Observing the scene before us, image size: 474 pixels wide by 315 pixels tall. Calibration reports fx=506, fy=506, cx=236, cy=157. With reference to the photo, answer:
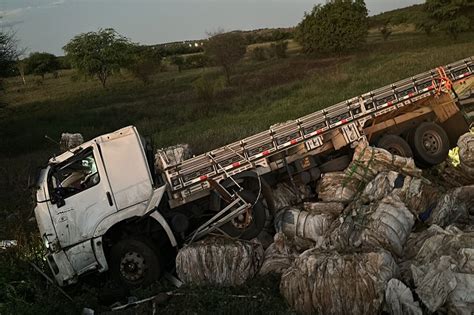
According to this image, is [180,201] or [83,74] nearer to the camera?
[180,201]

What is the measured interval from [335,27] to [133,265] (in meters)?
40.5

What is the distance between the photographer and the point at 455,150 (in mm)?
9039

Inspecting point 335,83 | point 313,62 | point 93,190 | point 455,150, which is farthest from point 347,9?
point 93,190

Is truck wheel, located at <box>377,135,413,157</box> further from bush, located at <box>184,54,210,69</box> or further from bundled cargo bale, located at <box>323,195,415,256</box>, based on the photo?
bush, located at <box>184,54,210,69</box>

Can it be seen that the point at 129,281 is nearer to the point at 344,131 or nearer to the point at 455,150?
the point at 344,131

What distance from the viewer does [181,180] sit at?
26.6 ft

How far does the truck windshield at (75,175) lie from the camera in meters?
7.61

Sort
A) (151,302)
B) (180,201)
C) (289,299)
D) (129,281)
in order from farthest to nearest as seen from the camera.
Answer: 1. (180,201)
2. (129,281)
3. (151,302)
4. (289,299)

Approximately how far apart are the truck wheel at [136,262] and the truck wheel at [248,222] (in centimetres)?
120

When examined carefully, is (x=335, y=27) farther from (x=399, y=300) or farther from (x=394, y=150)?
(x=399, y=300)

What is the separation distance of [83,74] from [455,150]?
46.6m

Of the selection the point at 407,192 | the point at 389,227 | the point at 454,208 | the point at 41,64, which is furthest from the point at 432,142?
the point at 41,64

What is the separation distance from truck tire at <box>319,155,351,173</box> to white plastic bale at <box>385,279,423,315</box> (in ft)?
12.5

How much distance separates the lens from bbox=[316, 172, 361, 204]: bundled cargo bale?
7969 millimetres
